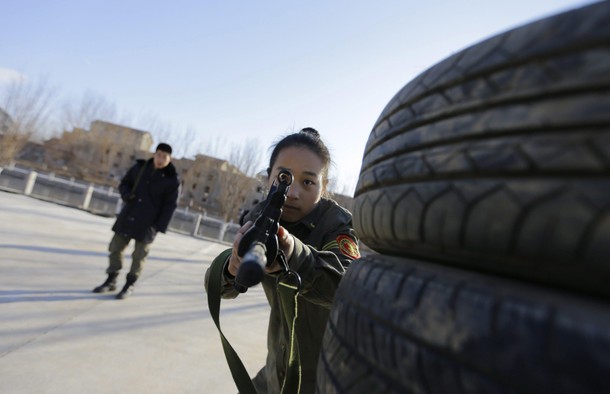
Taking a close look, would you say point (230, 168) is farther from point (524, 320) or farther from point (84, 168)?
point (524, 320)

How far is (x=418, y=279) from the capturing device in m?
0.55

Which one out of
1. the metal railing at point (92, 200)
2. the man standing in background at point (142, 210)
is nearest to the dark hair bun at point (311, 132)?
the man standing in background at point (142, 210)

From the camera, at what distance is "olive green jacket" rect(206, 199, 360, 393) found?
4.34ft

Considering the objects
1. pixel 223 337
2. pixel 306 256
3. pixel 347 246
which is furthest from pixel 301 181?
pixel 223 337

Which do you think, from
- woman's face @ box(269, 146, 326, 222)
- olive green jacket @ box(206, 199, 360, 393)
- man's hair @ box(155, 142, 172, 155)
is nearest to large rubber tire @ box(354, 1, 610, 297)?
olive green jacket @ box(206, 199, 360, 393)

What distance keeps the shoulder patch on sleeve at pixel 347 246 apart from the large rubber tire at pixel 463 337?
0.87 meters

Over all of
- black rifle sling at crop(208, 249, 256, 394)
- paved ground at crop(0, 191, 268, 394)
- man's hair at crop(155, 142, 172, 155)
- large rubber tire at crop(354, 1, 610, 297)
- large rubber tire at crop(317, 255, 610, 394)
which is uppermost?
man's hair at crop(155, 142, 172, 155)

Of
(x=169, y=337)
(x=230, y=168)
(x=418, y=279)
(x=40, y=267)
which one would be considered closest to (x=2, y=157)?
(x=230, y=168)

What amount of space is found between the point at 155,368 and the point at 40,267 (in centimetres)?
266

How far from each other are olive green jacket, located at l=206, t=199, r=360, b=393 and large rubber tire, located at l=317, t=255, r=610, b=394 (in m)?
0.63

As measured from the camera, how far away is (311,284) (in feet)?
4.31

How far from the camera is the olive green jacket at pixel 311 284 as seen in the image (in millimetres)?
1322

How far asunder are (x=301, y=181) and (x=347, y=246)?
39 centimetres

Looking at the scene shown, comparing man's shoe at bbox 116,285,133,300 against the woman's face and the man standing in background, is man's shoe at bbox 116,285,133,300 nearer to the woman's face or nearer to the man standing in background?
the man standing in background
